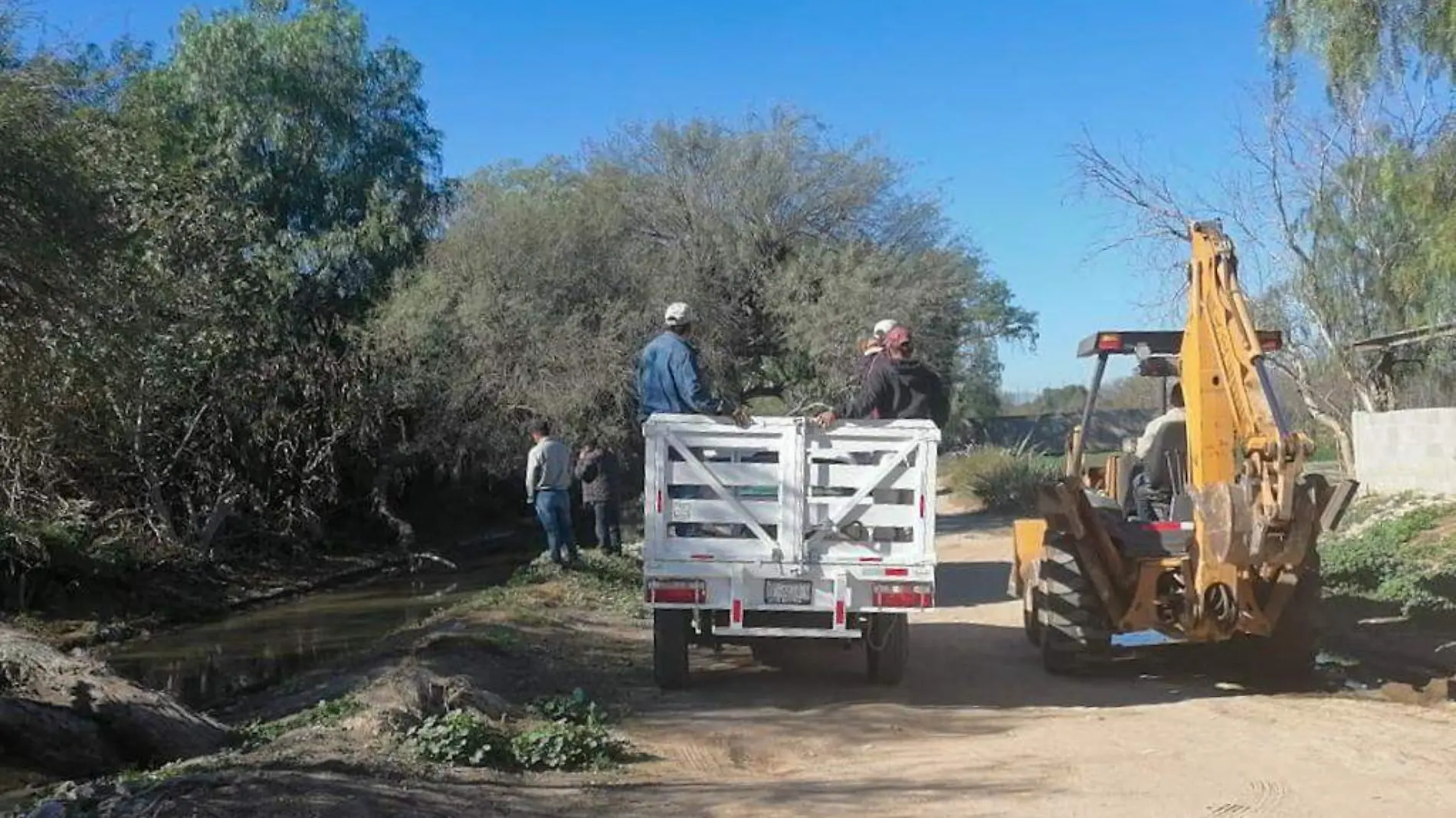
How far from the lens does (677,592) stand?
30.2 ft

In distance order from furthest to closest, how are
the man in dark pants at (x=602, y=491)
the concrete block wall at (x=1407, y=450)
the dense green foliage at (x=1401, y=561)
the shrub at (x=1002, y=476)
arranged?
the shrub at (x=1002, y=476) < the concrete block wall at (x=1407, y=450) < the man in dark pants at (x=602, y=491) < the dense green foliage at (x=1401, y=561)

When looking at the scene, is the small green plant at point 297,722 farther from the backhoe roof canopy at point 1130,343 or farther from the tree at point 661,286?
the tree at point 661,286

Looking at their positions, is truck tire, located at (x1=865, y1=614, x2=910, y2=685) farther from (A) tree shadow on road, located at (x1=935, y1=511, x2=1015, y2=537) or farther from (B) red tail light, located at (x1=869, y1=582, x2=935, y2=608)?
(A) tree shadow on road, located at (x1=935, y1=511, x2=1015, y2=537)

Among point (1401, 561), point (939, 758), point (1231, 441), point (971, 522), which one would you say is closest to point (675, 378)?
point (939, 758)

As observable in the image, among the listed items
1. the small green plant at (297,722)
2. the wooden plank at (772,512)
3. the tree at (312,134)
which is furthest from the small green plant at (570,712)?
the tree at (312,134)

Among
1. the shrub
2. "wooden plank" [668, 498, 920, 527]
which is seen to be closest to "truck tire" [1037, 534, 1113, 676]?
"wooden plank" [668, 498, 920, 527]

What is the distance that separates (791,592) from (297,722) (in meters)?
3.40

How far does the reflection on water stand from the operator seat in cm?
854

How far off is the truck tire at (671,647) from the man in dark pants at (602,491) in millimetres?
8197

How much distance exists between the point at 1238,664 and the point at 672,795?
243 inches

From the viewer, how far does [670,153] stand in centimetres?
2794

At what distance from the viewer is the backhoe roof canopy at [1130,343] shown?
37.1ft

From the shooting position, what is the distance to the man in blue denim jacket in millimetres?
10055

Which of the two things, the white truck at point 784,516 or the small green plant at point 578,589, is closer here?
the white truck at point 784,516
